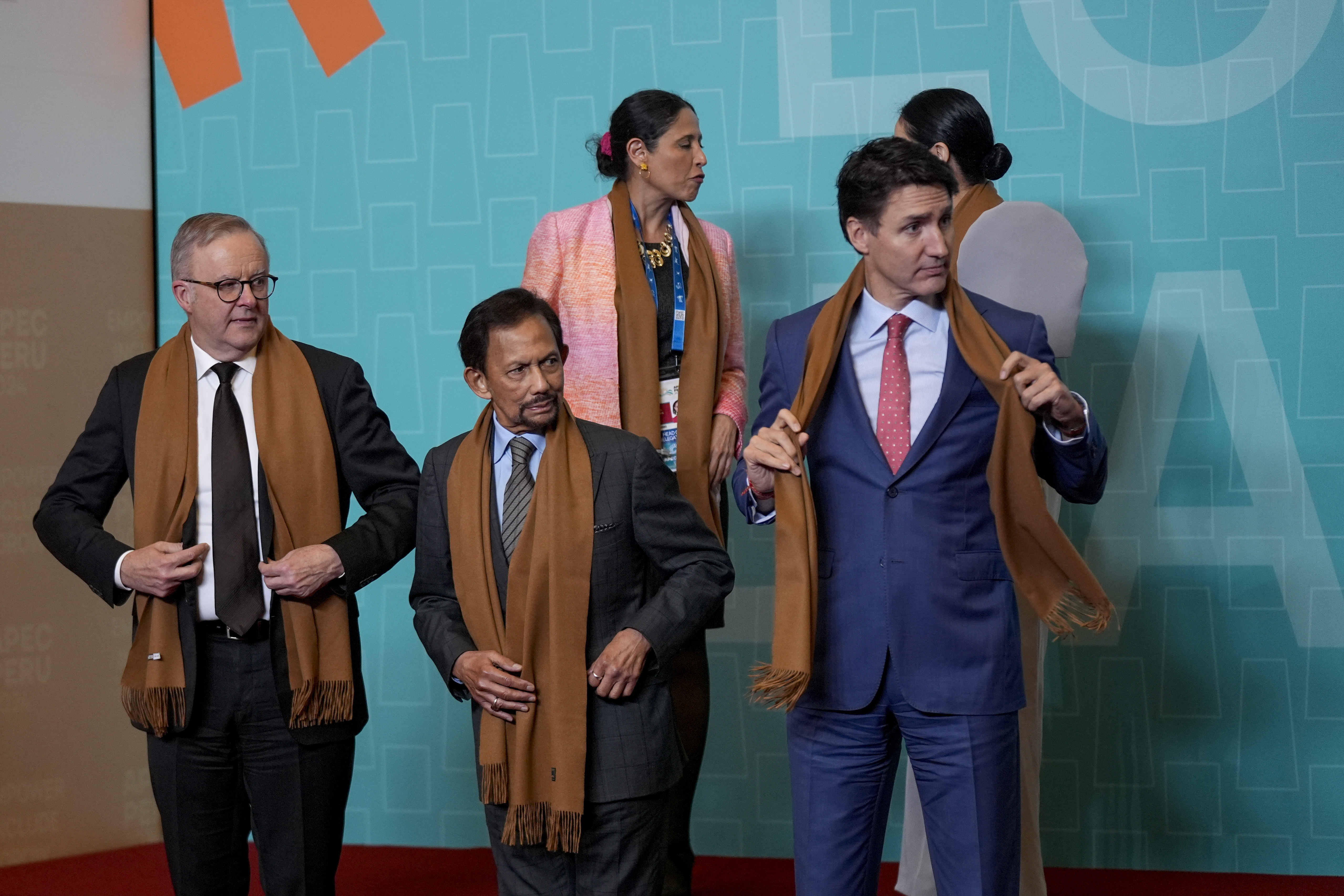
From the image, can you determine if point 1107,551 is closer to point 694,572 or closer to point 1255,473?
point 1255,473

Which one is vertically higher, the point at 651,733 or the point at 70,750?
the point at 651,733

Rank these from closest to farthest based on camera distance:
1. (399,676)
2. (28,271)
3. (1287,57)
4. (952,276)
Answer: (952,276), (1287,57), (28,271), (399,676)

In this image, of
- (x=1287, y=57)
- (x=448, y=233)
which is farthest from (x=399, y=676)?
(x=1287, y=57)

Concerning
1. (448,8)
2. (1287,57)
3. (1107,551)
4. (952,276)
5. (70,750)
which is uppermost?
(448,8)

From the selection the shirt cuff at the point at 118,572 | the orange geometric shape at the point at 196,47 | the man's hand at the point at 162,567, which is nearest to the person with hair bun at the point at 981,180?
the man's hand at the point at 162,567

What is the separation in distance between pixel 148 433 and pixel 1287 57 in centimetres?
321

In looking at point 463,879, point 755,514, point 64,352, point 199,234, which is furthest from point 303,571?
point 64,352

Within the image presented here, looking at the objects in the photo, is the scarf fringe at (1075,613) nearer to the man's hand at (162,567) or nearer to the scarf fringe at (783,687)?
the scarf fringe at (783,687)

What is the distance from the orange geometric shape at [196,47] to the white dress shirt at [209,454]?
2.13 meters

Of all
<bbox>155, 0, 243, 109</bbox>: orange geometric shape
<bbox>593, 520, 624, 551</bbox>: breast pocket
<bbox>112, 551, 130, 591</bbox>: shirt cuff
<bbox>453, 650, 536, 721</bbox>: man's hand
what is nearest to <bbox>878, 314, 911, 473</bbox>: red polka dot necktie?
<bbox>593, 520, 624, 551</bbox>: breast pocket

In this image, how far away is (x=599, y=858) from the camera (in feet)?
7.73

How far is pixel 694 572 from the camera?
241 centimetres

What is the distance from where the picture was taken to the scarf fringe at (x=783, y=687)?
2201 mm

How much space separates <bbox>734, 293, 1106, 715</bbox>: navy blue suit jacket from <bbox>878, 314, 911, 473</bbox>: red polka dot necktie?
1.1 inches
